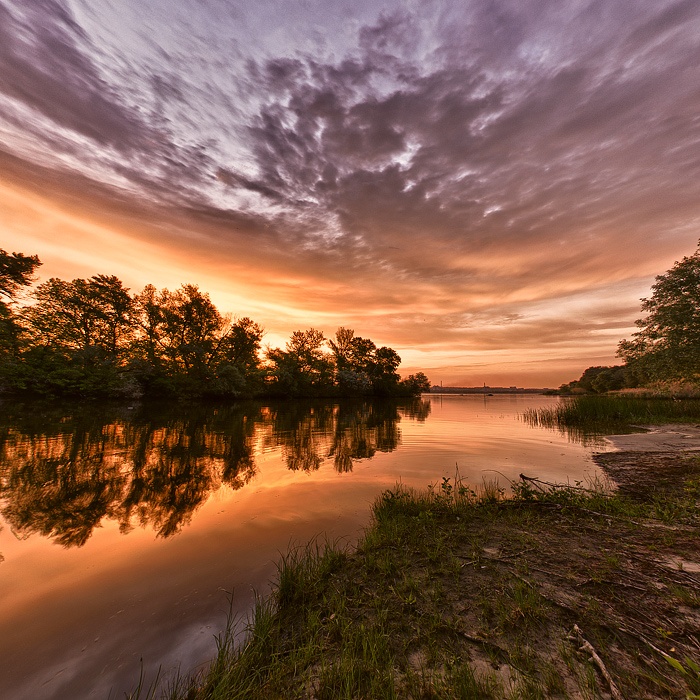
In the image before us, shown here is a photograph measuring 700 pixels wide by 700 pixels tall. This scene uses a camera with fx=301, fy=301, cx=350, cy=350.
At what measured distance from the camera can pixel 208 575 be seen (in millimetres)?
6227

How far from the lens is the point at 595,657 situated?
11.0 feet

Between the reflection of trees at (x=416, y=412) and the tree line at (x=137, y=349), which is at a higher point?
the tree line at (x=137, y=349)

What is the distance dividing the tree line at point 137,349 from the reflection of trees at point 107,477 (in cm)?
3196

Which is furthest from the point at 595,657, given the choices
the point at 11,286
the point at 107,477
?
the point at 11,286

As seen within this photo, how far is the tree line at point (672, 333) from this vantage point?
26.7 meters

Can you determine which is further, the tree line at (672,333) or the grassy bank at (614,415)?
the grassy bank at (614,415)

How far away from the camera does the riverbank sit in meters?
3.30

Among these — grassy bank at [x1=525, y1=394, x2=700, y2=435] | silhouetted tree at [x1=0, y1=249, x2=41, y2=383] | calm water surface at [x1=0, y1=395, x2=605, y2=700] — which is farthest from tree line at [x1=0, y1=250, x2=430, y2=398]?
grassy bank at [x1=525, y1=394, x2=700, y2=435]

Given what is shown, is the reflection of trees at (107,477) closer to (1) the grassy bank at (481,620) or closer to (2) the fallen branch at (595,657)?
(1) the grassy bank at (481,620)

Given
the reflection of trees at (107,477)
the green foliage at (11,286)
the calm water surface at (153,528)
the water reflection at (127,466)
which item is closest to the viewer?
the calm water surface at (153,528)

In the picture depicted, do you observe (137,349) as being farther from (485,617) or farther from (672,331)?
(672,331)

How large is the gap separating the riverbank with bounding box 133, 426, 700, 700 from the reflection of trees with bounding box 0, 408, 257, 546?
5.84m

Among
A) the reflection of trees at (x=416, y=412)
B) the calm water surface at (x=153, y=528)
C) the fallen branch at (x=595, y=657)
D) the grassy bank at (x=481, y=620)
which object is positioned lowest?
the calm water surface at (x=153, y=528)

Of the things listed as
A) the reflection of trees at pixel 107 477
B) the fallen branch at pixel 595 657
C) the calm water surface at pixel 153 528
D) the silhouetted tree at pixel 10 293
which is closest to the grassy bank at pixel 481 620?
the fallen branch at pixel 595 657
